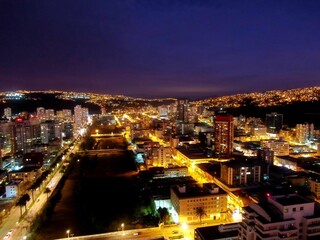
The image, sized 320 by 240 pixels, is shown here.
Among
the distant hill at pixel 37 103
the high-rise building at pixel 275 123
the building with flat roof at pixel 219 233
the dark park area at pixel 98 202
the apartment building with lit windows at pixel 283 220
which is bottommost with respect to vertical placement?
the dark park area at pixel 98 202

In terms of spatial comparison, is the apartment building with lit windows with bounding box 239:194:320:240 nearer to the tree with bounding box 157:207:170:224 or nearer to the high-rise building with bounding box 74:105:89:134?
the tree with bounding box 157:207:170:224

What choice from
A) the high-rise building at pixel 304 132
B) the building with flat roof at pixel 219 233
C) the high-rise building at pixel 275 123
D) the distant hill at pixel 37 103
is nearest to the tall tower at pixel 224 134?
the high-rise building at pixel 304 132

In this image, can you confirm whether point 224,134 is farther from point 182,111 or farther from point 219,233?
point 182,111

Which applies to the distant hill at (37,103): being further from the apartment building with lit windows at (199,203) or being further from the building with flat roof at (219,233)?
A: the building with flat roof at (219,233)

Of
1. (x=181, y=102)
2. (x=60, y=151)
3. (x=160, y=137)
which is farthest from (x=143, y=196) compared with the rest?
(x=181, y=102)

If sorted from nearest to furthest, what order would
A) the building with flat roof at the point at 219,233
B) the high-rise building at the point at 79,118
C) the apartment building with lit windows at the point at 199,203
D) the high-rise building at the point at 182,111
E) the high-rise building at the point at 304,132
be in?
the building with flat roof at the point at 219,233, the apartment building with lit windows at the point at 199,203, the high-rise building at the point at 304,132, the high-rise building at the point at 79,118, the high-rise building at the point at 182,111

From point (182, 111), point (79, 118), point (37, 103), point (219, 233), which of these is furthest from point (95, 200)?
point (37, 103)
